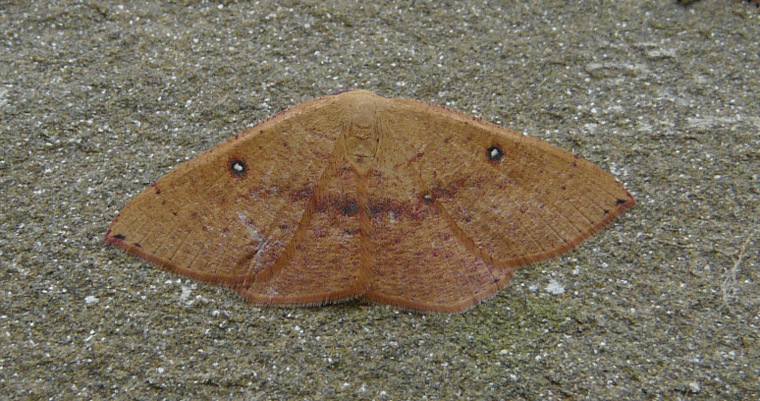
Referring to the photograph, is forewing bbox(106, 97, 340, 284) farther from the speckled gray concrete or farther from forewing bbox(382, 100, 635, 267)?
forewing bbox(382, 100, 635, 267)

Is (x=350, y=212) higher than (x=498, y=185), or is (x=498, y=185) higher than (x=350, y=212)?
(x=498, y=185)

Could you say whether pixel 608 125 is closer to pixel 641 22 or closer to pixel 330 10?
pixel 641 22

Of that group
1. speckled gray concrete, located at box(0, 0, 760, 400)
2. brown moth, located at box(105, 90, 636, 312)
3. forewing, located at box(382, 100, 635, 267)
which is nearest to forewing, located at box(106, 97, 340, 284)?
brown moth, located at box(105, 90, 636, 312)

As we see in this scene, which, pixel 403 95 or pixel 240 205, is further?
pixel 403 95

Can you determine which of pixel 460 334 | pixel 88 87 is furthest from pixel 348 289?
pixel 88 87

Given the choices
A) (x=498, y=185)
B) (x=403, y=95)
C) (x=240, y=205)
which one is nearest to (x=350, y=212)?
(x=240, y=205)

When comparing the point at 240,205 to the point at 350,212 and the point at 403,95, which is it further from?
the point at 403,95
